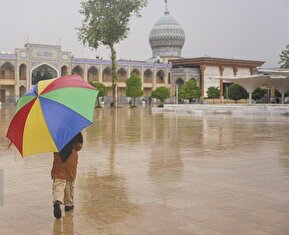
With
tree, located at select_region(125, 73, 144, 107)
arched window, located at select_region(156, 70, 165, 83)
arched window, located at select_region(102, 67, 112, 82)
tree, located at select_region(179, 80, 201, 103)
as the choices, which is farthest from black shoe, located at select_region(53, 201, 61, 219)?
arched window, located at select_region(156, 70, 165, 83)

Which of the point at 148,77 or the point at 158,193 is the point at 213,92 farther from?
the point at 158,193

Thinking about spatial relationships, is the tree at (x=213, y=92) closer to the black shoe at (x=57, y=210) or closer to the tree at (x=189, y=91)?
the tree at (x=189, y=91)

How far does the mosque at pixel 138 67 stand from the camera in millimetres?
48250

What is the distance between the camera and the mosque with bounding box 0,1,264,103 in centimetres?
4825

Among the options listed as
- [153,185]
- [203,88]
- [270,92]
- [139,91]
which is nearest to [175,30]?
[203,88]

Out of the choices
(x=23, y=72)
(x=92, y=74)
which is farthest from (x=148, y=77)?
(x=23, y=72)

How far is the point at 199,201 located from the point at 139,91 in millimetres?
39436

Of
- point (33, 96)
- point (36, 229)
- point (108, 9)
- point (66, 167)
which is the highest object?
point (108, 9)

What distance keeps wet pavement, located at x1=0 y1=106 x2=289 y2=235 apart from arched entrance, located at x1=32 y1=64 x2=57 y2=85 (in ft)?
135

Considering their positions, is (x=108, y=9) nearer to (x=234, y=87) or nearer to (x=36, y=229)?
(x=234, y=87)

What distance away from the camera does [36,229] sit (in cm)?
404

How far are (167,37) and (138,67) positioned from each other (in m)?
5.66

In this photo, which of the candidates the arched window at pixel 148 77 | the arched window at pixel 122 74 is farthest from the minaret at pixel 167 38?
the arched window at pixel 122 74

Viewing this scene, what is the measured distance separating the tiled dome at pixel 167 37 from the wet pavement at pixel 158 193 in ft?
164
